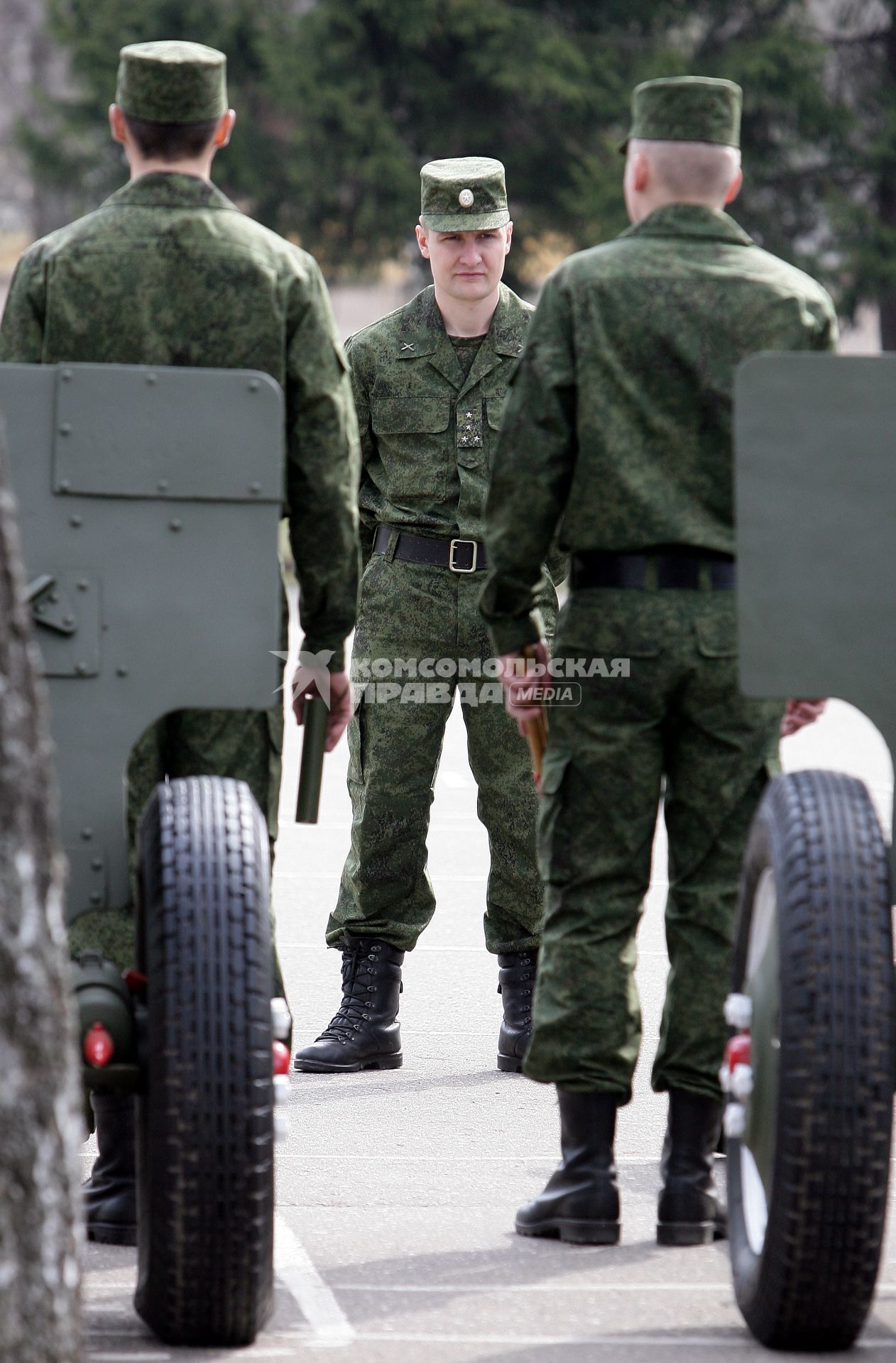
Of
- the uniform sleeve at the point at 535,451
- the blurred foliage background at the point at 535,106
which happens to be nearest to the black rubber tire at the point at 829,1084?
the uniform sleeve at the point at 535,451

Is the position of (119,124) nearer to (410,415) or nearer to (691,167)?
(691,167)

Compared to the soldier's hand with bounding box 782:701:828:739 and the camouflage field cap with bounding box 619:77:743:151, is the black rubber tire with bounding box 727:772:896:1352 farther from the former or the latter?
the camouflage field cap with bounding box 619:77:743:151

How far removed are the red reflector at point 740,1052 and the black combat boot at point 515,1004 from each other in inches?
80.0

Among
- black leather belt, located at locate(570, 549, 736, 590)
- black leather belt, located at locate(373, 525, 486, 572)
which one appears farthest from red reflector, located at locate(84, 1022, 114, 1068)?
black leather belt, located at locate(373, 525, 486, 572)

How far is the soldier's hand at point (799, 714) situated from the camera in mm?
3979

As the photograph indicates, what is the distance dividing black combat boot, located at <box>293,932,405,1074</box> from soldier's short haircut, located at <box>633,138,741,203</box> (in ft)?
7.65

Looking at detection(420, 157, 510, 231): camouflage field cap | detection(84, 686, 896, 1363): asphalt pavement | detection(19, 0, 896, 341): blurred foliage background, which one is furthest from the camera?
detection(19, 0, 896, 341): blurred foliage background

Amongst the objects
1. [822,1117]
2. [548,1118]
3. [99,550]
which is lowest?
[548,1118]

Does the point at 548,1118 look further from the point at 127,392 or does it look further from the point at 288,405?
the point at 127,392

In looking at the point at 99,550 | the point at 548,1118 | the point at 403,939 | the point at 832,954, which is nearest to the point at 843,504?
the point at 832,954

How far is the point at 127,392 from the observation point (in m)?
3.45

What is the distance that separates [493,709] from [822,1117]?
2509 millimetres

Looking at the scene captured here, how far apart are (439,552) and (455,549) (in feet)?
0.15

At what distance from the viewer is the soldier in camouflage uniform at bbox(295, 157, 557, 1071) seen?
5.54 meters
